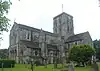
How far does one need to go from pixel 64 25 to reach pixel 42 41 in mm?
14838

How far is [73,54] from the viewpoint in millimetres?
49344

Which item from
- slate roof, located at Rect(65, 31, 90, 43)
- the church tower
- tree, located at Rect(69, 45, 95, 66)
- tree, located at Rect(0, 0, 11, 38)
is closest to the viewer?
tree, located at Rect(0, 0, 11, 38)

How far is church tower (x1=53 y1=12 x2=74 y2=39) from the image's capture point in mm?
75875

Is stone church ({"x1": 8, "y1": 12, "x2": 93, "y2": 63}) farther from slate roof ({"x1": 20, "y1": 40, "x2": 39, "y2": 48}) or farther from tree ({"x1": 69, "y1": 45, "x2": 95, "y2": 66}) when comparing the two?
tree ({"x1": 69, "y1": 45, "x2": 95, "y2": 66})

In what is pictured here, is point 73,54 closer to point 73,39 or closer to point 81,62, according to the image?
point 81,62

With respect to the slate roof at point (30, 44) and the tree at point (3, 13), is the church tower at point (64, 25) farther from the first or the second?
the tree at point (3, 13)

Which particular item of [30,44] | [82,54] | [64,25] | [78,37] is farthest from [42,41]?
[82,54]

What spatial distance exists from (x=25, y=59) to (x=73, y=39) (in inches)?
853

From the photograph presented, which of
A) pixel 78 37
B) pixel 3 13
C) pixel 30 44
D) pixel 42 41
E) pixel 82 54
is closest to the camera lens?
pixel 3 13

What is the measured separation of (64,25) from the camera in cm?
7588

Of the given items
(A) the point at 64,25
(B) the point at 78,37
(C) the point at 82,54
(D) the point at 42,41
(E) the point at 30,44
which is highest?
(A) the point at 64,25

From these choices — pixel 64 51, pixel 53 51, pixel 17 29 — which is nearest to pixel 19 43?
pixel 17 29

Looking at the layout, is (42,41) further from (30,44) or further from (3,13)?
(3,13)

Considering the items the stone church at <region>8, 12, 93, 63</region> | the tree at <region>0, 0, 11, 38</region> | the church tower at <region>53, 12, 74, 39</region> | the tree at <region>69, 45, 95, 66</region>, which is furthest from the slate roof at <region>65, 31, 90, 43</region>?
the tree at <region>0, 0, 11, 38</region>
